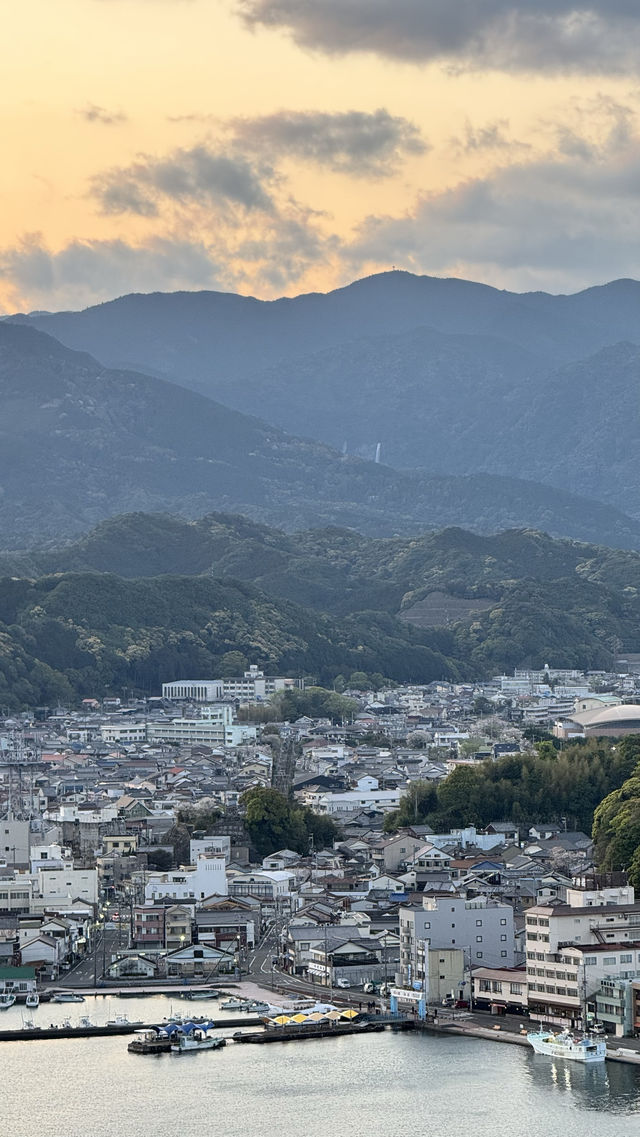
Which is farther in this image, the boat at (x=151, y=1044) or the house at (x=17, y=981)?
the house at (x=17, y=981)

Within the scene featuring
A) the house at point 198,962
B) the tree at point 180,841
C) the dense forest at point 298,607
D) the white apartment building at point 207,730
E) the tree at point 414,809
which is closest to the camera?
the house at point 198,962

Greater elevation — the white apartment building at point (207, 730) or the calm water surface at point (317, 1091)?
the white apartment building at point (207, 730)

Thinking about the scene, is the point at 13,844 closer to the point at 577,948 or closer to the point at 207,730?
the point at 577,948

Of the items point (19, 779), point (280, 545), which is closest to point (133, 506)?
point (280, 545)

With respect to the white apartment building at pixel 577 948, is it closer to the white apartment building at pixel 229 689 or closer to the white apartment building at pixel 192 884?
the white apartment building at pixel 192 884

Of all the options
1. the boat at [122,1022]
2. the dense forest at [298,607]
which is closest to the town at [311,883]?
the boat at [122,1022]

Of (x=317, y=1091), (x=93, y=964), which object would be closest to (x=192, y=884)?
(x=93, y=964)
